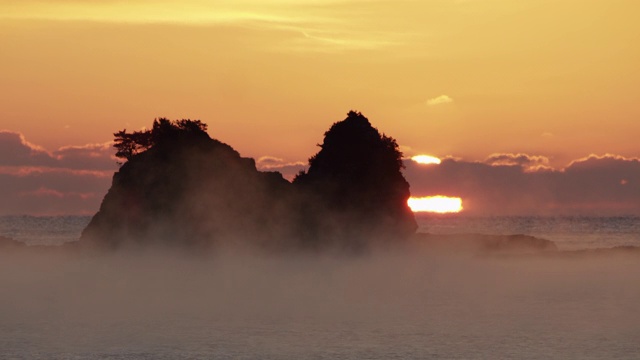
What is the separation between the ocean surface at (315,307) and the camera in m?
57.2

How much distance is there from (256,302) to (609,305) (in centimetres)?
2435

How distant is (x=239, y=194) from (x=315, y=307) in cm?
2489

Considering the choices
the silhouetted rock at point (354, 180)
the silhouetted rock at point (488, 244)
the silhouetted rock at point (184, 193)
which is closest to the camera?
the silhouetted rock at point (184, 193)

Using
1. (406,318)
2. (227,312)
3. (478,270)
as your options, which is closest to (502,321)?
(406,318)

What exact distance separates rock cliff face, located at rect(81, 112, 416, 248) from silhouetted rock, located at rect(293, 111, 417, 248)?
0.09m

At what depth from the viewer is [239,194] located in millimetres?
100688

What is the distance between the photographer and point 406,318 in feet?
234

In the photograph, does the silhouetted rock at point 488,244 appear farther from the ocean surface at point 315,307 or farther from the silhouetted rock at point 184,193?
the silhouetted rock at point 184,193

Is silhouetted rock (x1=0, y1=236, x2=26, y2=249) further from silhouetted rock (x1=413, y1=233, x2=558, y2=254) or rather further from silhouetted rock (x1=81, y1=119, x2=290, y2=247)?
silhouetted rock (x1=413, y1=233, x2=558, y2=254)

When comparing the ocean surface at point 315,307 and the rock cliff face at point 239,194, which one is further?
the rock cliff face at point 239,194

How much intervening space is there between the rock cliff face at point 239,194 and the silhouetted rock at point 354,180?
0.09 meters

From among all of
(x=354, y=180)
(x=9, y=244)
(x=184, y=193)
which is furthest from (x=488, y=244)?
(x=184, y=193)

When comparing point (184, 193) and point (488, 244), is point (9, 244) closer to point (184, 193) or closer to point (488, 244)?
point (184, 193)

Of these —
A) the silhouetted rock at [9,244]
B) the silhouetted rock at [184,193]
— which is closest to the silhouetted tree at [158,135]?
the silhouetted rock at [184,193]
